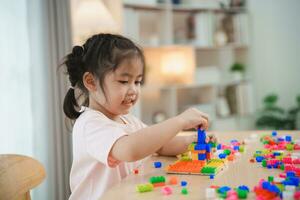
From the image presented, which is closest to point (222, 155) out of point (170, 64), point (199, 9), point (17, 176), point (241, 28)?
point (17, 176)

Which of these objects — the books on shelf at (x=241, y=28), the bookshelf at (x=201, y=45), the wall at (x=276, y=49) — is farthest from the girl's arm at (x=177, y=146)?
the wall at (x=276, y=49)

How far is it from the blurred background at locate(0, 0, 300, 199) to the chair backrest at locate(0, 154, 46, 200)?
2.56ft

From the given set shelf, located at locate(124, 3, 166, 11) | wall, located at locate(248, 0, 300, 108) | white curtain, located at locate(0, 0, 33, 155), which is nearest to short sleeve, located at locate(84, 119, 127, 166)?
white curtain, located at locate(0, 0, 33, 155)

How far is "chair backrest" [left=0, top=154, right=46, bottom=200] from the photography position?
0.95 m

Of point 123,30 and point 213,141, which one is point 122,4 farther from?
point 213,141

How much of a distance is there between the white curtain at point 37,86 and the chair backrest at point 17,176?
30.6 inches

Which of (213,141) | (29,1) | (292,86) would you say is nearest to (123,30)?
(29,1)

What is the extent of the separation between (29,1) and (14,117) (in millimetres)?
665

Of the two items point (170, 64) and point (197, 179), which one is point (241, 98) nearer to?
point (170, 64)

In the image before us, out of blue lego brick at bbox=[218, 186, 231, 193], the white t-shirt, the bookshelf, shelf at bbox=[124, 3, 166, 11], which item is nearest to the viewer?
blue lego brick at bbox=[218, 186, 231, 193]

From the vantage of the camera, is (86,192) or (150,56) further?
(150,56)

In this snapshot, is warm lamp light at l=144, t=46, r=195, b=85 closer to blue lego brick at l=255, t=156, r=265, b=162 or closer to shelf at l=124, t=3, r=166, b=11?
shelf at l=124, t=3, r=166, b=11

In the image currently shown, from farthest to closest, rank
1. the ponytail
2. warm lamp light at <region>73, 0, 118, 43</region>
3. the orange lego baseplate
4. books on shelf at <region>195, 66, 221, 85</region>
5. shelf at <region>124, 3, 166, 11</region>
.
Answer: books on shelf at <region>195, 66, 221, 85</region> < shelf at <region>124, 3, 166, 11</region> < warm lamp light at <region>73, 0, 118, 43</region> < the ponytail < the orange lego baseplate

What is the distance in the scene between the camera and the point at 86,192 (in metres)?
1.03
